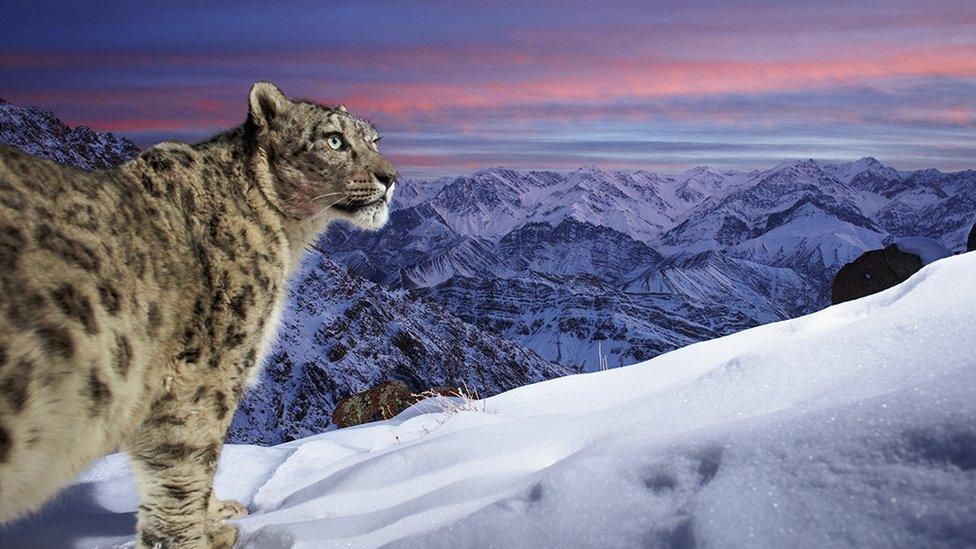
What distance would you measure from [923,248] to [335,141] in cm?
3159

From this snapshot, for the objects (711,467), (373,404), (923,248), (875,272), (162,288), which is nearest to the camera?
(711,467)

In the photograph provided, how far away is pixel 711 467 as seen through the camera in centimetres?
380

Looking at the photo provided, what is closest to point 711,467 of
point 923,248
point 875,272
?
point 875,272

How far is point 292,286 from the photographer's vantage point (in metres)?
6.80

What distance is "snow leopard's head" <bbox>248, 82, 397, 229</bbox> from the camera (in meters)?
6.30

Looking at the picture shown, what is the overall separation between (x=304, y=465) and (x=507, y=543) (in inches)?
190

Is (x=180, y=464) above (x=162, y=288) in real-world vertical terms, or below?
below

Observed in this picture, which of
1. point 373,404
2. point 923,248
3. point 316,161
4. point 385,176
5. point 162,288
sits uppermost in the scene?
point 316,161

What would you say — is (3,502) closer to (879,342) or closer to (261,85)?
(261,85)

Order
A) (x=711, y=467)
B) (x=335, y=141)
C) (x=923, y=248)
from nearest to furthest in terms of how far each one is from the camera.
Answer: (x=711, y=467) → (x=335, y=141) → (x=923, y=248)

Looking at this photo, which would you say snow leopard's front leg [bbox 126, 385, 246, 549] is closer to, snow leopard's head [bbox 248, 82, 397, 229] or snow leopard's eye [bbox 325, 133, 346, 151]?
snow leopard's head [bbox 248, 82, 397, 229]

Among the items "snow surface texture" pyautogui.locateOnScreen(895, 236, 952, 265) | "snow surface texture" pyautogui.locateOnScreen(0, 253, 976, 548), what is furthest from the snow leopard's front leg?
"snow surface texture" pyautogui.locateOnScreen(895, 236, 952, 265)

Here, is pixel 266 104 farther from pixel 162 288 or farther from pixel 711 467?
pixel 711 467

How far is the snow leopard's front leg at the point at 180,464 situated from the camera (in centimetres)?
509
